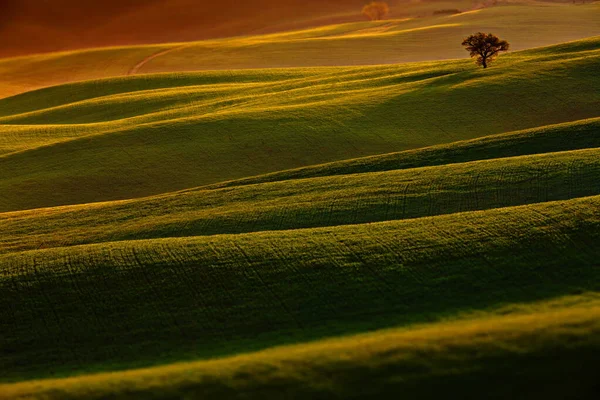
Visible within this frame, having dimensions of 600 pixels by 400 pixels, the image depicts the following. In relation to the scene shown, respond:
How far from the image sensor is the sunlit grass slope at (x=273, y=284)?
41.4 feet

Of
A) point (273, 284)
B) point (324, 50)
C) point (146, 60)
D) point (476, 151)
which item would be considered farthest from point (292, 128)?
point (146, 60)

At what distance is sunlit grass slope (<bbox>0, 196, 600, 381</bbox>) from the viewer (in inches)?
496

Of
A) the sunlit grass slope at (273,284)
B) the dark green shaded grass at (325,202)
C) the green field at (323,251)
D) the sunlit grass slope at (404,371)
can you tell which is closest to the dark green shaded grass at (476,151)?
the green field at (323,251)

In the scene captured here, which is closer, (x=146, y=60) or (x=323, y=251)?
(x=323, y=251)

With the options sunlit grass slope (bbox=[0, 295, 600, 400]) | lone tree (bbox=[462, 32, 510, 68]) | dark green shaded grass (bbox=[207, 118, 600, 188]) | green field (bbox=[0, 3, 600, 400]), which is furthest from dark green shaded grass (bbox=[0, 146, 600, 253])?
lone tree (bbox=[462, 32, 510, 68])

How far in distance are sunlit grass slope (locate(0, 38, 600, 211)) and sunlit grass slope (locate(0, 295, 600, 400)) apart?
54.7ft

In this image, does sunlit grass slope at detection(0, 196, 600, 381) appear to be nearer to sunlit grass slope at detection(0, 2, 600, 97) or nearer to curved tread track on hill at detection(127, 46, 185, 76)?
sunlit grass slope at detection(0, 2, 600, 97)

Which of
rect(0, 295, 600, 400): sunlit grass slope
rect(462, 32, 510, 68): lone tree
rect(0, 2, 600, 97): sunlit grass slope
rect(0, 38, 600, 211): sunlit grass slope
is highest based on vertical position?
rect(462, 32, 510, 68): lone tree

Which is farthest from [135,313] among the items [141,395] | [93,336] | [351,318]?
[351,318]

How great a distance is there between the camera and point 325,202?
1964cm

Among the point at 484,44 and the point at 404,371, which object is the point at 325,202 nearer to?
the point at 404,371

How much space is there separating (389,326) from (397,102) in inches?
937

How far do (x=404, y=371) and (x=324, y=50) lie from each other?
6914 centimetres

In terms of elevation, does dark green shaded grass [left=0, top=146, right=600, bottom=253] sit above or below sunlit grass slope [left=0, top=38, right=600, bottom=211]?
above
